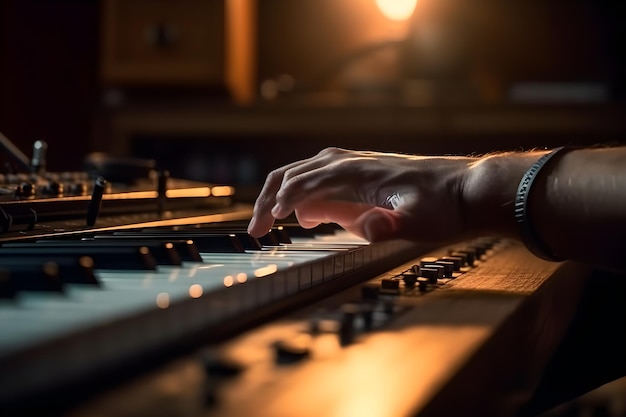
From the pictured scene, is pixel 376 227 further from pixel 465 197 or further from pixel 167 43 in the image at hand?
pixel 167 43

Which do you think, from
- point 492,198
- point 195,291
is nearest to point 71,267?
point 195,291

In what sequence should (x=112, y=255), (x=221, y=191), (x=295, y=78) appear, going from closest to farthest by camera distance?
(x=112, y=255)
(x=221, y=191)
(x=295, y=78)

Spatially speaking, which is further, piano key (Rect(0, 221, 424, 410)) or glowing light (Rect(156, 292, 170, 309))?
glowing light (Rect(156, 292, 170, 309))

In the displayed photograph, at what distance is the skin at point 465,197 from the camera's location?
0.90 metres

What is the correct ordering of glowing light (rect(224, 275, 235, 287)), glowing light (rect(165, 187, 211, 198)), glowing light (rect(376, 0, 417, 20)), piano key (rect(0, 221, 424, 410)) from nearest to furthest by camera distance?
piano key (rect(0, 221, 424, 410)) → glowing light (rect(224, 275, 235, 287)) → glowing light (rect(165, 187, 211, 198)) → glowing light (rect(376, 0, 417, 20))

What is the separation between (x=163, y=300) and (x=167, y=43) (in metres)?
2.62

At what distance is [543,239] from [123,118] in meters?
2.33

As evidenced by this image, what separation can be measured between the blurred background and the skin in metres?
1.85

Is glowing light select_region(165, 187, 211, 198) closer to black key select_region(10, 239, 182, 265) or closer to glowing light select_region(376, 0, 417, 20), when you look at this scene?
black key select_region(10, 239, 182, 265)

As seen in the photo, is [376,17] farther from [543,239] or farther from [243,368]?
[243,368]

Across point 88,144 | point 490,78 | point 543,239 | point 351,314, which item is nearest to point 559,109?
point 490,78

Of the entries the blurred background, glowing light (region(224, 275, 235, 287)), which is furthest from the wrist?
the blurred background

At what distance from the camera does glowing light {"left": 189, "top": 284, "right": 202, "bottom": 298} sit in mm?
607

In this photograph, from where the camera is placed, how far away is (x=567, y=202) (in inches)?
35.9
